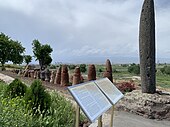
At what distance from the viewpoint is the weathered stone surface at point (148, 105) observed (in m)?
8.14

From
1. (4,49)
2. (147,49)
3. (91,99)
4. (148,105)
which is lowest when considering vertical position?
(148,105)

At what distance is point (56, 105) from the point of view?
6480mm

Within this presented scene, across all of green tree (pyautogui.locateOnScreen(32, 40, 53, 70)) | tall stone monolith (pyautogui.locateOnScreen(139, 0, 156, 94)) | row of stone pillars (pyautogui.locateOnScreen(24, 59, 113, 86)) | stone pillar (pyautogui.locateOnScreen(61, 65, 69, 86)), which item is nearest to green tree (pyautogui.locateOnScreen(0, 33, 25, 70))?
green tree (pyautogui.locateOnScreen(32, 40, 53, 70))

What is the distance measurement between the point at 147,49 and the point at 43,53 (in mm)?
27103

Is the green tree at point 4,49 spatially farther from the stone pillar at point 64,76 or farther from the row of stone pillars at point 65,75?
the stone pillar at point 64,76

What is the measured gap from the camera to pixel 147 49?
29.5 ft

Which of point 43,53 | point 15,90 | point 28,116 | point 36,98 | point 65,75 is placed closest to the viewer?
point 28,116

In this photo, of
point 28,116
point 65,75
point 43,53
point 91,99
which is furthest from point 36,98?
point 43,53

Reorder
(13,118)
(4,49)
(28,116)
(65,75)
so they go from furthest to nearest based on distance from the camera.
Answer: (4,49), (65,75), (28,116), (13,118)

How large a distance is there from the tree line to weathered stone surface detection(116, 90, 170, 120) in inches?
892

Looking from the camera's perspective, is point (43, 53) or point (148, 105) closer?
point (148, 105)

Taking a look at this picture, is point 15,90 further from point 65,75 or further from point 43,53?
point 43,53

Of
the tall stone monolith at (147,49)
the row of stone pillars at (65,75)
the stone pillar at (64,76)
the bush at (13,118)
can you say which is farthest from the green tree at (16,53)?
the bush at (13,118)

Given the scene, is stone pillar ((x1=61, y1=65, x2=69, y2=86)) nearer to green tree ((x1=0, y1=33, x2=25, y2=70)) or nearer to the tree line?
the tree line
